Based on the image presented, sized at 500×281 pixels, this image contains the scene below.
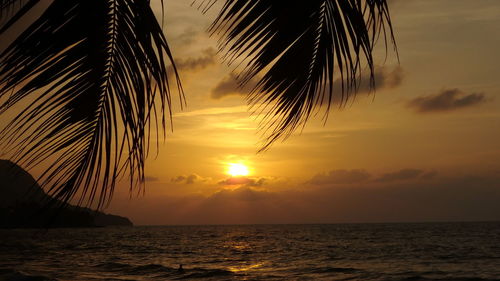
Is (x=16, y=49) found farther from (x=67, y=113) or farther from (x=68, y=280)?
(x=68, y=280)

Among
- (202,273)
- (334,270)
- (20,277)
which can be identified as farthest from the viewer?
(334,270)

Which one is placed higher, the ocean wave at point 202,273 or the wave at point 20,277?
the wave at point 20,277

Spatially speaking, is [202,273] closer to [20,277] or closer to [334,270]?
[334,270]

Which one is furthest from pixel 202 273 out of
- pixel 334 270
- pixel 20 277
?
pixel 20 277

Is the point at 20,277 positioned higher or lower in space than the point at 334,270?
higher

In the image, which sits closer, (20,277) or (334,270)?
(20,277)

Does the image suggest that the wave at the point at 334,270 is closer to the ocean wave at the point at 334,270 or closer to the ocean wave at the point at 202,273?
the ocean wave at the point at 334,270

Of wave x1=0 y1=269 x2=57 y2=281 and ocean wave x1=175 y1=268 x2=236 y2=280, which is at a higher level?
wave x1=0 y1=269 x2=57 y2=281

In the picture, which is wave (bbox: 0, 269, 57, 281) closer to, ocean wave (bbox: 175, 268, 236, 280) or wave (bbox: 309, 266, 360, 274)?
ocean wave (bbox: 175, 268, 236, 280)

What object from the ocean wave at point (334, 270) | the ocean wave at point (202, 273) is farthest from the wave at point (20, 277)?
the ocean wave at point (334, 270)

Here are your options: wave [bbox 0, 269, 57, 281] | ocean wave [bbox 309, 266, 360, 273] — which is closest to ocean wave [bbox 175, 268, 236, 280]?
ocean wave [bbox 309, 266, 360, 273]

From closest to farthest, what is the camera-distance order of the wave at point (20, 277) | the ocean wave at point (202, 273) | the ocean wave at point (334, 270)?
the wave at point (20, 277)
the ocean wave at point (202, 273)
the ocean wave at point (334, 270)

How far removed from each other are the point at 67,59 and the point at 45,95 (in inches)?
4.3

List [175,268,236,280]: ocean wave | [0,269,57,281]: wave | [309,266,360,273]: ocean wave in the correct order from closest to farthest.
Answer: [0,269,57,281]: wave → [175,268,236,280]: ocean wave → [309,266,360,273]: ocean wave
